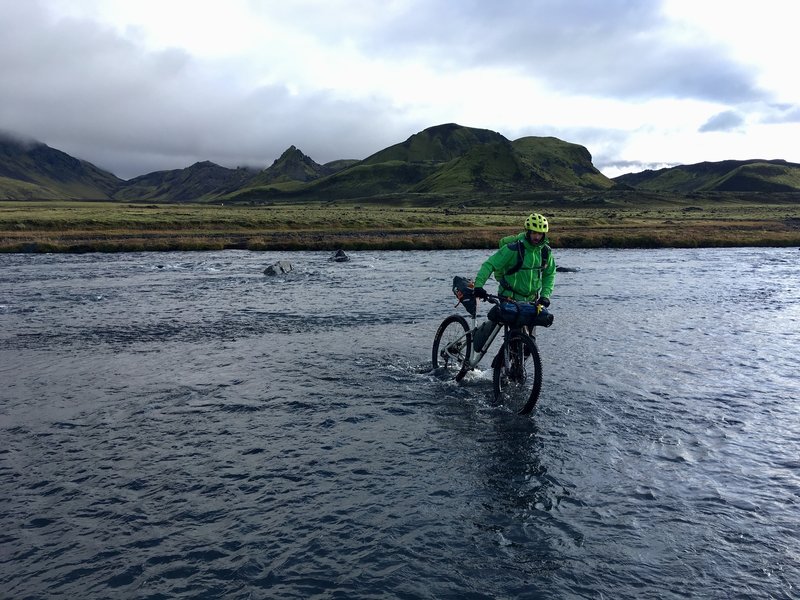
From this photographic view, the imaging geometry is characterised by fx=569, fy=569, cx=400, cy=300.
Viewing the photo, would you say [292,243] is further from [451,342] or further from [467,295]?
[467,295]

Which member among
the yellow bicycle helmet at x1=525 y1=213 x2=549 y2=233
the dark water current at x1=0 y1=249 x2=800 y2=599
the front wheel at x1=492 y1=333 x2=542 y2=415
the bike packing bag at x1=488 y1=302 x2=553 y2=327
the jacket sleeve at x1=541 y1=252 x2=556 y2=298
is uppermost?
the yellow bicycle helmet at x1=525 y1=213 x2=549 y2=233

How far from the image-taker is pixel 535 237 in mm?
12367

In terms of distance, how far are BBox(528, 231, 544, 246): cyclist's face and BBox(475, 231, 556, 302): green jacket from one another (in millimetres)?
104

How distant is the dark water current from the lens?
673 centimetres

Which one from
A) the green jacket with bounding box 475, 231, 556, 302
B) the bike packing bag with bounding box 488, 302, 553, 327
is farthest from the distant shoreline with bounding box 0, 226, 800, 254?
the bike packing bag with bounding box 488, 302, 553, 327

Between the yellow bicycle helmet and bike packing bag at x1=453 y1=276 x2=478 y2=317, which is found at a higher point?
the yellow bicycle helmet

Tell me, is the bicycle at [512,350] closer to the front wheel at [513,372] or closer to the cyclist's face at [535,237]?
the front wheel at [513,372]

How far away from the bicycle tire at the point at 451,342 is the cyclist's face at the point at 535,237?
3102mm

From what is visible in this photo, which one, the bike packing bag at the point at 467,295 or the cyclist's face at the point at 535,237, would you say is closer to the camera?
the cyclist's face at the point at 535,237

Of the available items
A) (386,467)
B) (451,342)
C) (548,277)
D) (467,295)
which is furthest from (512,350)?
(386,467)

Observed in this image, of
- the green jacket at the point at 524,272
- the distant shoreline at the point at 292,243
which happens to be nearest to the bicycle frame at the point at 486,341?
the green jacket at the point at 524,272

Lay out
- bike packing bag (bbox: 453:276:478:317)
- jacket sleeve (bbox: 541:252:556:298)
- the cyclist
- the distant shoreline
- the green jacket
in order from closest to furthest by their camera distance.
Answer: the cyclist < the green jacket < jacket sleeve (bbox: 541:252:556:298) < bike packing bag (bbox: 453:276:478:317) < the distant shoreline

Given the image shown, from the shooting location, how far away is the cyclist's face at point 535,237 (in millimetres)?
12312

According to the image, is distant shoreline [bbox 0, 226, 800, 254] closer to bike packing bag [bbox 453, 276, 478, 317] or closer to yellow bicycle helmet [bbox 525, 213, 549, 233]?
bike packing bag [bbox 453, 276, 478, 317]
